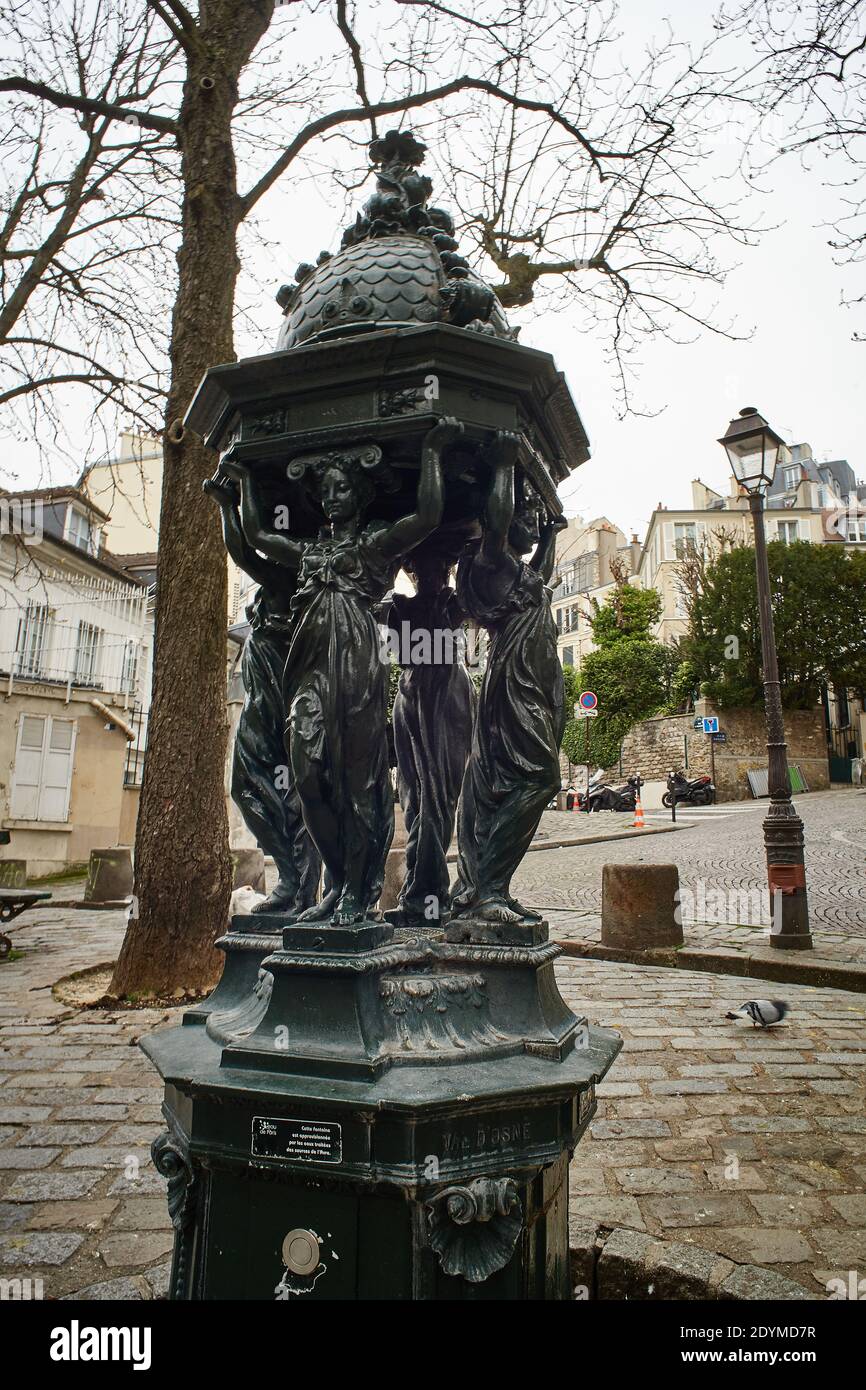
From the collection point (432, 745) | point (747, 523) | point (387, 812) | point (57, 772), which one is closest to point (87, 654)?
point (57, 772)

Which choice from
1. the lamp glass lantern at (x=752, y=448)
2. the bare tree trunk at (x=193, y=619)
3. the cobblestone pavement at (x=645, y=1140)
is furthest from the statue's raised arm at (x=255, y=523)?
the lamp glass lantern at (x=752, y=448)

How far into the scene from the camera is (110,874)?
1362cm

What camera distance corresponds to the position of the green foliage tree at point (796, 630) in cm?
3278

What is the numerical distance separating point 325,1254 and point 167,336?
1093 centimetres

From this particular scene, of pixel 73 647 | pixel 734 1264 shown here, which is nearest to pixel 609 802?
pixel 73 647

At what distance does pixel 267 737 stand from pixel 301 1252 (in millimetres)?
1297

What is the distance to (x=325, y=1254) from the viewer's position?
5.79ft

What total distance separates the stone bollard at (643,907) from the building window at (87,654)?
18.9 m

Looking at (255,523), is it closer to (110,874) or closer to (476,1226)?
(476,1226)

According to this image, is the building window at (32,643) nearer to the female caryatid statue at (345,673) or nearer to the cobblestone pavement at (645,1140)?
the cobblestone pavement at (645,1140)

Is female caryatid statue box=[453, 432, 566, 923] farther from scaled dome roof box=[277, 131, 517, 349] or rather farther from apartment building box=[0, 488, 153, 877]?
apartment building box=[0, 488, 153, 877]

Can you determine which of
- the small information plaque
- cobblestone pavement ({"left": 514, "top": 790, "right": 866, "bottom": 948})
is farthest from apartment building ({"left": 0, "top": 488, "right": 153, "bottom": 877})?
the small information plaque
